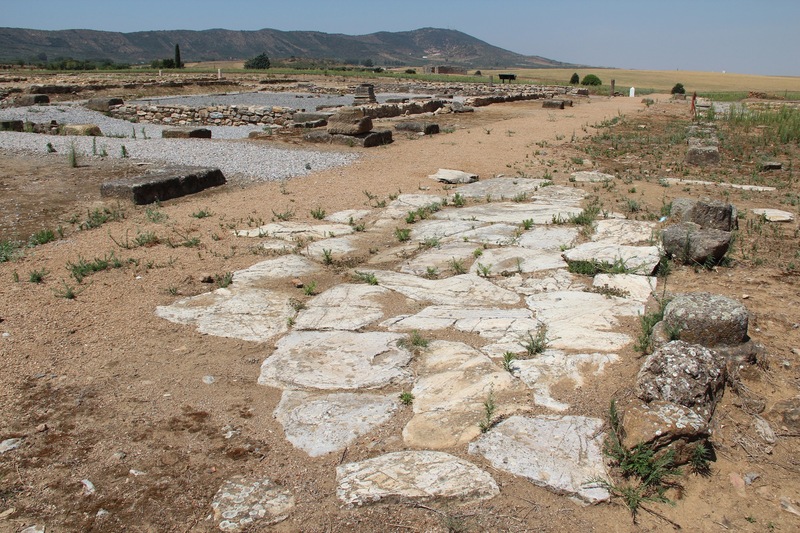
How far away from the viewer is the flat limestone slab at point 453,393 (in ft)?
9.31

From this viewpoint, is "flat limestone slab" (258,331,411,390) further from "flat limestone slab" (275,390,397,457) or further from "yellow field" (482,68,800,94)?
"yellow field" (482,68,800,94)

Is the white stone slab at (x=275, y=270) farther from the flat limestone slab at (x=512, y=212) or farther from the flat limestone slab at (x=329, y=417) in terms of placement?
the flat limestone slab at (x=512, y=212)

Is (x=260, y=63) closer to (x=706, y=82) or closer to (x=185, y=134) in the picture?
(x=706, y=82)

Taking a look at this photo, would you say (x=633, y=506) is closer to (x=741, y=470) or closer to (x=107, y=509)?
(x=741, y=470)

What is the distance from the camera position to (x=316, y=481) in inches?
101

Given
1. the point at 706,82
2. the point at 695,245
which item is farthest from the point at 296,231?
the point at 706,82

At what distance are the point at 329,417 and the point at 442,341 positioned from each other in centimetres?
99

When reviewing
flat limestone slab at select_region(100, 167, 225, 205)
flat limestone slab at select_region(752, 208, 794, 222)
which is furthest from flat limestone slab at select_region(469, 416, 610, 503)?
flat limestone slab at select_region(100, 167, 225, 205)

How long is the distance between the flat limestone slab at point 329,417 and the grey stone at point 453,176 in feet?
19.6

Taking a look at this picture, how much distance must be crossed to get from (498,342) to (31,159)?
30.3ft

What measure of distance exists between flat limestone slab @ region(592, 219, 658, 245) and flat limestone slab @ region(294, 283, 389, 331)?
2300mm

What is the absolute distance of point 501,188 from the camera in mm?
8117

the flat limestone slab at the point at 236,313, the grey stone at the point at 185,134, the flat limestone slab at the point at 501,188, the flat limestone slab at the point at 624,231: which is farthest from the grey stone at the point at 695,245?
the grey stone at the point at 185,134

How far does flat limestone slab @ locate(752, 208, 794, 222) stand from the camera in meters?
6.40
